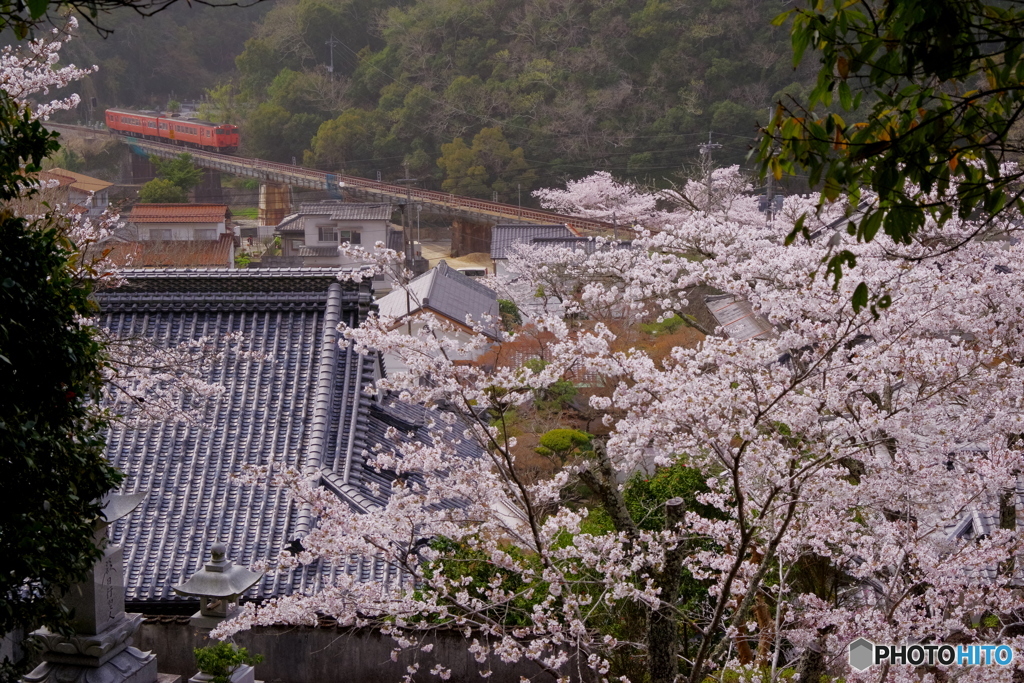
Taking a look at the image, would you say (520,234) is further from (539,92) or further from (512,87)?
(512,87)

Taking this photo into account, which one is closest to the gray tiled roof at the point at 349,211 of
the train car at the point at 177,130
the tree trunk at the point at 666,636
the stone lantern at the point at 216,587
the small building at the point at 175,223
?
the small building at the point at 175,223

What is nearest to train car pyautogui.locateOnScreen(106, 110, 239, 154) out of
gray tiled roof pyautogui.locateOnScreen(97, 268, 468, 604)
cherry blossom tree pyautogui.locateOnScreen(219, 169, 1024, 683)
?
gray tiled roof pyautogui.locateOnScreen(97, 268, 468, 604)

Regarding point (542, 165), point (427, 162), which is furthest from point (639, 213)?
point (427, 162)

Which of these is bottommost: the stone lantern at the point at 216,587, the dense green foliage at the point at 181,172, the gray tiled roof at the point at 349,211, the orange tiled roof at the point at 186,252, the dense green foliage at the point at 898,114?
the stone lantern at the point at 216,587

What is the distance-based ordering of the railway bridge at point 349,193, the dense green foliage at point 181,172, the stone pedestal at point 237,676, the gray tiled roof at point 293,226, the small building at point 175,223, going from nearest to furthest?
the stone pedestal at point 237,676 → the small building at point 175,223 → the gray tiled roof at point 293,226 → the railway bridge at point 349,193 → the dense green foliage at point 181,172

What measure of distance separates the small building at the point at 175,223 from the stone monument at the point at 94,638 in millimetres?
29170

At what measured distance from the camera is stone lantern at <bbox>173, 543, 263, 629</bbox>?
17.7 ft

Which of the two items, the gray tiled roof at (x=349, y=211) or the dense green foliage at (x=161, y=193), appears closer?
the gray tiled roof at (x=349, y=211)

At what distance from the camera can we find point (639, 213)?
1141 inches

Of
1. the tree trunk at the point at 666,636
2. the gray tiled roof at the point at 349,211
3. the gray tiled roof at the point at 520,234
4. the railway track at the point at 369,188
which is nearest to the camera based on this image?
the tree trunk at the point at 666,636

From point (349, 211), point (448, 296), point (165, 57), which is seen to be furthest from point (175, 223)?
point (165, 57)

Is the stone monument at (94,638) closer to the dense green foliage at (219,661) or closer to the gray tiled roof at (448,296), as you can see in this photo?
the dense green foliage at (219,661)

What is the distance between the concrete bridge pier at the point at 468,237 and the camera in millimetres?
38594

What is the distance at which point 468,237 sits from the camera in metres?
39.2
